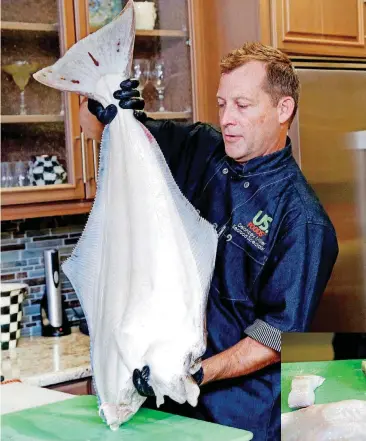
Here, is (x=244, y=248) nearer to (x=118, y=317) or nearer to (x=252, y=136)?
(x=252, y=136)

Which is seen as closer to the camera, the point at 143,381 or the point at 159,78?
the point at 143,381

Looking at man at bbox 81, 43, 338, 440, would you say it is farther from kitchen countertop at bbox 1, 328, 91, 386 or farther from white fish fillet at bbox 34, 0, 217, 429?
kitchen countertop at bbox 1, 328, 91, 386

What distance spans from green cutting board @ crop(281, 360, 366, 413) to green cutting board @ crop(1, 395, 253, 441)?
1.43 feet

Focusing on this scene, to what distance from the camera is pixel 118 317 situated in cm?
118

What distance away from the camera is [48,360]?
221cm

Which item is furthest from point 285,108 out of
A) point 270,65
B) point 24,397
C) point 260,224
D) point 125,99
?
point 24,397

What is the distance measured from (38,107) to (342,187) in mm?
996

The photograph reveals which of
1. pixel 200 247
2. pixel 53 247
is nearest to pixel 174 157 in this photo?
pixel 200 247

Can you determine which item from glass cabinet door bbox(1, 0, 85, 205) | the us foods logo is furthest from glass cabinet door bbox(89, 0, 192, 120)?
the us foods logo

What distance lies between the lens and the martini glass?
237cm

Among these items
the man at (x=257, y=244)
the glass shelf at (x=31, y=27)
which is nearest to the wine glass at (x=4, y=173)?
the glass shelf at (x=31, y=27)

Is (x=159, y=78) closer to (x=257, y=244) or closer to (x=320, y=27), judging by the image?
(x=320, y=27)

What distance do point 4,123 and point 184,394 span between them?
149cm

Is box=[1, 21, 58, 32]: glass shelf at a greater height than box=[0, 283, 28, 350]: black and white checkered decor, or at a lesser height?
greater
